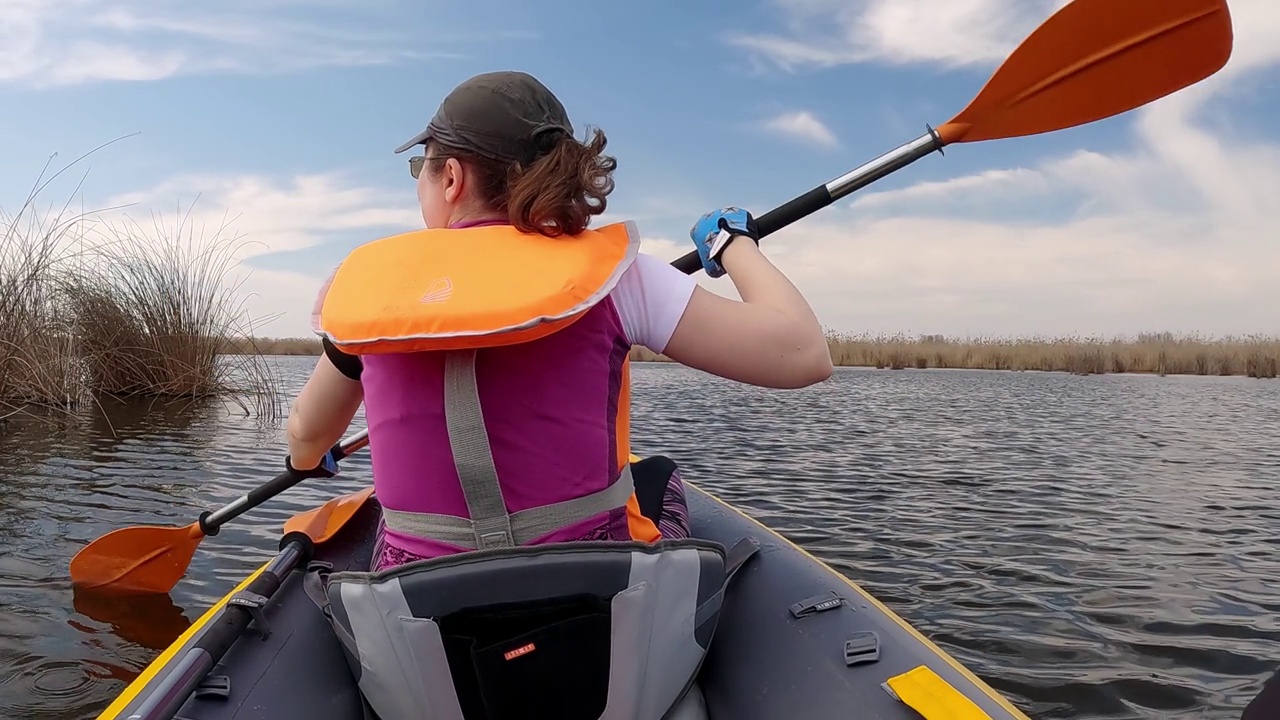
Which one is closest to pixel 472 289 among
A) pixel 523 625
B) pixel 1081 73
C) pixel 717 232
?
pixel 523 625

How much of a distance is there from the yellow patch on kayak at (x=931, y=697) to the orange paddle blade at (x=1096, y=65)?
1746mm

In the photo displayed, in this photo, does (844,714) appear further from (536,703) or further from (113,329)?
(113,329)

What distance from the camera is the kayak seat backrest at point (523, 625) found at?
1.25 m

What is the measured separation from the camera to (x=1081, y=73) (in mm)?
2719

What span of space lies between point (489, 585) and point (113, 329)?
949cm

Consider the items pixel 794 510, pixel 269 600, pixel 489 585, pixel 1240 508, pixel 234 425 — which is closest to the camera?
pixel 489 585

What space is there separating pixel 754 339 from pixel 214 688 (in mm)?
1186

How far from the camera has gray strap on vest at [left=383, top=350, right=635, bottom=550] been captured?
1323 mm

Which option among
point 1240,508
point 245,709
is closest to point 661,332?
point 245,709

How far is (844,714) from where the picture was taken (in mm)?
1530

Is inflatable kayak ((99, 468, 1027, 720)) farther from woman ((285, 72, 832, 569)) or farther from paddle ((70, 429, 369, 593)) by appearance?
paddle ((70, 429, 369, 593))

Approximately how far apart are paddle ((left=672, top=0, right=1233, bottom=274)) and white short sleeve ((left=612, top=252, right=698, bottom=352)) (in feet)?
3.54

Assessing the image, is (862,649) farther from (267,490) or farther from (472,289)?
(267,490)

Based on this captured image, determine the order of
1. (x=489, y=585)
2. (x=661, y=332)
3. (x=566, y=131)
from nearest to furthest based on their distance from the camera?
(x=489, y=585) < (x=661, y=332) < (x=566, y=131)
